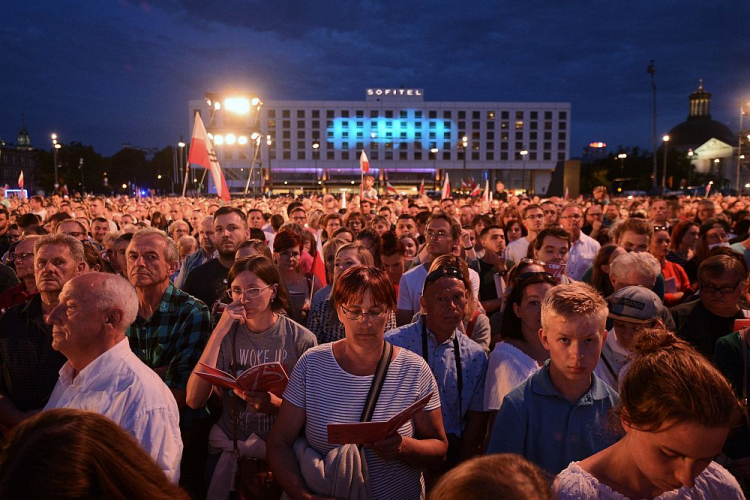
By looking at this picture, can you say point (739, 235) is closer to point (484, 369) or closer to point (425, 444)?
point (484, 369)

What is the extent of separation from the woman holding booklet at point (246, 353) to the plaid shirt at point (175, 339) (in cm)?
20

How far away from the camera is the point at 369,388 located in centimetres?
279

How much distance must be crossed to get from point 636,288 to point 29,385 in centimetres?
375

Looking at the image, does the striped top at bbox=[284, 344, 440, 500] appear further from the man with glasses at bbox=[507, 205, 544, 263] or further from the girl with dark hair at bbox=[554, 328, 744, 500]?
the man with glasses at bbox=[507, 205, 544, 263]

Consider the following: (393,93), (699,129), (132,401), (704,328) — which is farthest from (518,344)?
(699,129)

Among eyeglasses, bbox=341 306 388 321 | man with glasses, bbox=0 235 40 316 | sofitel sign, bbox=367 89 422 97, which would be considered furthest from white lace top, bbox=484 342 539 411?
sofitel sign, bbox=367 89 422 97

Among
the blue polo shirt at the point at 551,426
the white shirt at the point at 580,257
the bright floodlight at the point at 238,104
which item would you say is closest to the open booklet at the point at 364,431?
the blue polo shirt at the point at 551,426

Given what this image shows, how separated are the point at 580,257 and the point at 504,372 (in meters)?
4.38

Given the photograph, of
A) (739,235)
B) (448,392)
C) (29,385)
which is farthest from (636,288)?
(739,235)

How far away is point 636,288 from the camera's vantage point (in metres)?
3.62

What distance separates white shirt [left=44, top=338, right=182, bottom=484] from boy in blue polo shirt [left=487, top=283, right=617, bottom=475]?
1.40 meters

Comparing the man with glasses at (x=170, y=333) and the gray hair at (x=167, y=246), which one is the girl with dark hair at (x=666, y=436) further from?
the gray hair at (x=167, y=246)

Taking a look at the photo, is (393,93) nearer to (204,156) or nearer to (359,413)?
(204,156)

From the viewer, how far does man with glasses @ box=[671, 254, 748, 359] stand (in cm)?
416
